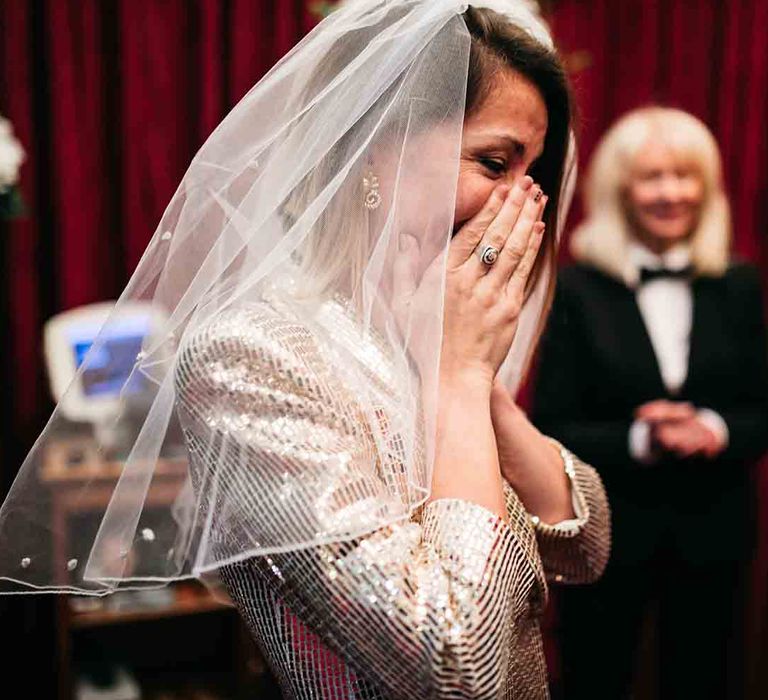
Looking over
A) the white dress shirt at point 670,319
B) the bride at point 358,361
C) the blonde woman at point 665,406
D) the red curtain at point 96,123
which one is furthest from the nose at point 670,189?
the bride at point 358,361

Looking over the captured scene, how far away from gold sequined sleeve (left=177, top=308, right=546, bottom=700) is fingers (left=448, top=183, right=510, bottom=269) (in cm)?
21

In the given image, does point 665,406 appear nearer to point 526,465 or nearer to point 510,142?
point 526,465

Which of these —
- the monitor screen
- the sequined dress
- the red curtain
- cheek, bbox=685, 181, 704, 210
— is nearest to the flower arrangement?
the red curtain

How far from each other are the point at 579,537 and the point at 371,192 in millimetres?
532

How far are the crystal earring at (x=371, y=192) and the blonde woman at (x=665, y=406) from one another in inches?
56.9

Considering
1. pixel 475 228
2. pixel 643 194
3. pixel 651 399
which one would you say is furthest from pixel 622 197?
pixel 475 228

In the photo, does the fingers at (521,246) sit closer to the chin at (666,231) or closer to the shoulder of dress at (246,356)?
the shoulder of dress at (246,356)

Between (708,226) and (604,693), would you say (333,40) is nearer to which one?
(708,226)

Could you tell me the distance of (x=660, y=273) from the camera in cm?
247

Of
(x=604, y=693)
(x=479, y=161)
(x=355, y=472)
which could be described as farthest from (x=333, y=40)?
(x=604, y=693)

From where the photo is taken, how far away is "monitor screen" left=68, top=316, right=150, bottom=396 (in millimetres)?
1139

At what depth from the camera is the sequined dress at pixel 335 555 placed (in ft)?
2.82

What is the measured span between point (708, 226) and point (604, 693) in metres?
1.20

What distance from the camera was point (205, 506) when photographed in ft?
3.16
